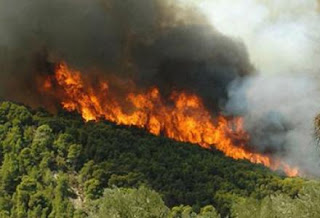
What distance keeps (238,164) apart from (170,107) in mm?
37172

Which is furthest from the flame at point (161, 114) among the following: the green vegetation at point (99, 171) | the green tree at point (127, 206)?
the green tree at point (127, 206)

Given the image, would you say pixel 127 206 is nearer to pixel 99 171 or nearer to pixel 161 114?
pixel 99 171

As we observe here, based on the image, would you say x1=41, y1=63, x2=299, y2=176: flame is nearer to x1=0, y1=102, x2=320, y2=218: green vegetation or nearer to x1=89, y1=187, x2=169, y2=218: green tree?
x1=0, y1=102, x2=320, y2=218: green vegetation

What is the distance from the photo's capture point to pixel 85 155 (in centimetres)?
10762

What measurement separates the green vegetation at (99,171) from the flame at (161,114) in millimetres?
21218

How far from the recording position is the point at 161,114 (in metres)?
155

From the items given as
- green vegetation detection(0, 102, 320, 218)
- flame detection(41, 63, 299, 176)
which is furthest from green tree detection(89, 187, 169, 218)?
flame detection(41, 63, 299, 176)

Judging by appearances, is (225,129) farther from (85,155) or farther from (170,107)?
(85,155)

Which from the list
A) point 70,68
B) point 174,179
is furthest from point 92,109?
point 174,179

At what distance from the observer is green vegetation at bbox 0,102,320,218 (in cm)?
9625

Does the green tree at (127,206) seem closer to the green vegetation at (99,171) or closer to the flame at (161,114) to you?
the green vegetation at (99,171)

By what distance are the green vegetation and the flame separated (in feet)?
69.6

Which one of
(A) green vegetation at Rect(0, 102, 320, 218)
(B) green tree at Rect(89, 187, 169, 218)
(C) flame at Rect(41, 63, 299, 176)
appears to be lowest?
(B) green tree at Rect(89, 187, 169, 218)

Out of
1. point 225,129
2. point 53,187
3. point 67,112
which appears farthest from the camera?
point 225,129
